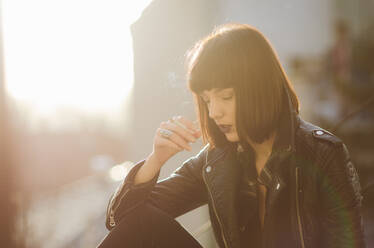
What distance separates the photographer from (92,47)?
2.59 meters

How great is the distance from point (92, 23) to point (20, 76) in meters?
1.10

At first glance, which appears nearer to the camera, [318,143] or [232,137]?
[318,143]

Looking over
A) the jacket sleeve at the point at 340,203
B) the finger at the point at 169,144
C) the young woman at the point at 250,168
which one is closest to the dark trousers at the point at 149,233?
the young woman at the point at 250,168

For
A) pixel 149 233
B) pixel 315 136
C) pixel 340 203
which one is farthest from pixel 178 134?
pixel 340 203

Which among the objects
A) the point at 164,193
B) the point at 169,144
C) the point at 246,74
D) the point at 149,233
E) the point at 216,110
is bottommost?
the point at 149,233

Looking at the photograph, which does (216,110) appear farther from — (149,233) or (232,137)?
(149,233)

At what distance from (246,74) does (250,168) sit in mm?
467

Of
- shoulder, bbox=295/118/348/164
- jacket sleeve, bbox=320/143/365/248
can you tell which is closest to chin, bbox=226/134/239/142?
shoulder, bbox=295/118/348/164

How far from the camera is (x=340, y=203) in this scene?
4.86 feet

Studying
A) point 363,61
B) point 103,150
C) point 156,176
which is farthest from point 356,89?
point 103,150

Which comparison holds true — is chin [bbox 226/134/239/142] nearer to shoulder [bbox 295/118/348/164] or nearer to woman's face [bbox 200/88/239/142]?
woman's face [bbox 200/88/239/142]

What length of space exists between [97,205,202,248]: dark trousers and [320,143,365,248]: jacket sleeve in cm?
55

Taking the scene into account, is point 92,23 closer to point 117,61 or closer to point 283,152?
point 117,61

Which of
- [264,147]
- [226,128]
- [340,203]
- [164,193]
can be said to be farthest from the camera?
[164,193]
